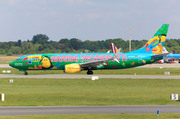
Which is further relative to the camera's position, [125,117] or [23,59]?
[23,59]

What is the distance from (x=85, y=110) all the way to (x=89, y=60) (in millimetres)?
37160

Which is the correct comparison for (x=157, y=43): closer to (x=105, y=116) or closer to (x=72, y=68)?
(x=72, y=68)

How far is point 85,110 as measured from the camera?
22.7 metres

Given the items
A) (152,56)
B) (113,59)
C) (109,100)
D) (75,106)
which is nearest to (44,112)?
(75,106)

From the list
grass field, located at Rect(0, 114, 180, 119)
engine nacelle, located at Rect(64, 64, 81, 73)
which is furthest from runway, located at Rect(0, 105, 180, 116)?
engine nacelle, located at Rect(64, 64, 81, 73)

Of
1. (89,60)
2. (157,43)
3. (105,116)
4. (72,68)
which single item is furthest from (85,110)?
(157,43)

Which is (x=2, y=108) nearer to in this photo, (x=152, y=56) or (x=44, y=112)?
(x=44, y=112)

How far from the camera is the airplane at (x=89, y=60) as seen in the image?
190ft

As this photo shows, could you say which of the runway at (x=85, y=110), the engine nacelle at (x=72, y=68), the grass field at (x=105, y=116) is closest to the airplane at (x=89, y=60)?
the engine nacelle at (x=72, y=68)

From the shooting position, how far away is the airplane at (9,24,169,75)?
57.8 metres

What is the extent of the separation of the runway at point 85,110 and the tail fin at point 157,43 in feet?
125

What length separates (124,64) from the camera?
60.1 metres

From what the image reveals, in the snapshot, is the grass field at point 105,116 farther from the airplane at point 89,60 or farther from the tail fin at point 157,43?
the tail fin at point 157,43

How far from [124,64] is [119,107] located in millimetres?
36324
